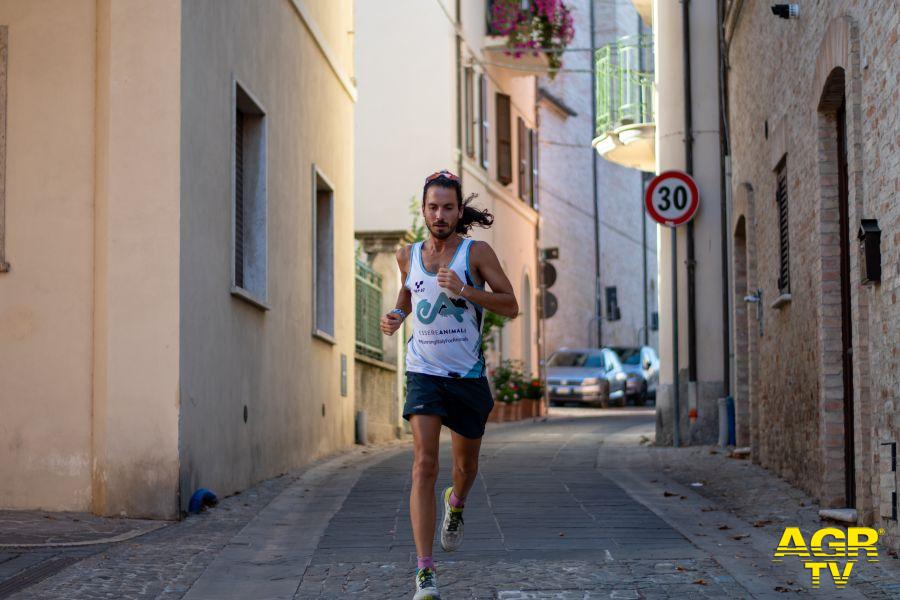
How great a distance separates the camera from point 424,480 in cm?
614

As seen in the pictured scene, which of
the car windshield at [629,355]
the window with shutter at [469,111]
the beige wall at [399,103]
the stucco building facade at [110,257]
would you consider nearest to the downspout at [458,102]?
the beige wall at [399,103]

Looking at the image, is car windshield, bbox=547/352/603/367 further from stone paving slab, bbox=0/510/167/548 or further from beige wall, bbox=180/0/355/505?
stone paving slab, bbox=0/510/167/548

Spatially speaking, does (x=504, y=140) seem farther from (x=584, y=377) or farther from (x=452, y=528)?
Result: (x=452, y=528)

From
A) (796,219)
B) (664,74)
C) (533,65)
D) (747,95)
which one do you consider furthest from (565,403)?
(796,219)

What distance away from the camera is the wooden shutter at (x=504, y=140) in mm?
28797

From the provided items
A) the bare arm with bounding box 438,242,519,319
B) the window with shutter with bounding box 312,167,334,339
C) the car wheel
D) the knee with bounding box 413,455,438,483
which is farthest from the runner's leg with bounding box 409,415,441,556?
the car wheel

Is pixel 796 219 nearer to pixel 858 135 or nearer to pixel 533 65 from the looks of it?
pixel 858 135

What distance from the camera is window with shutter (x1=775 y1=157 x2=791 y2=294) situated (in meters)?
11.9

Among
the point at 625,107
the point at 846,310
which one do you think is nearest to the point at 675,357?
the point at 625,107

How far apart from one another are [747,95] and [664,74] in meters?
3.64

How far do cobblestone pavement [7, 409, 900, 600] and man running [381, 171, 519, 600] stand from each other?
70 centimetres

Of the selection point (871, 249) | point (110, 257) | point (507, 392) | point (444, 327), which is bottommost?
point (507, 392)

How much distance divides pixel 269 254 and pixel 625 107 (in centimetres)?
1010

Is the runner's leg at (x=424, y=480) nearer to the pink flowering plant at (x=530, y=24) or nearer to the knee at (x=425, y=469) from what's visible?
the knee at (x=425, y=469)
